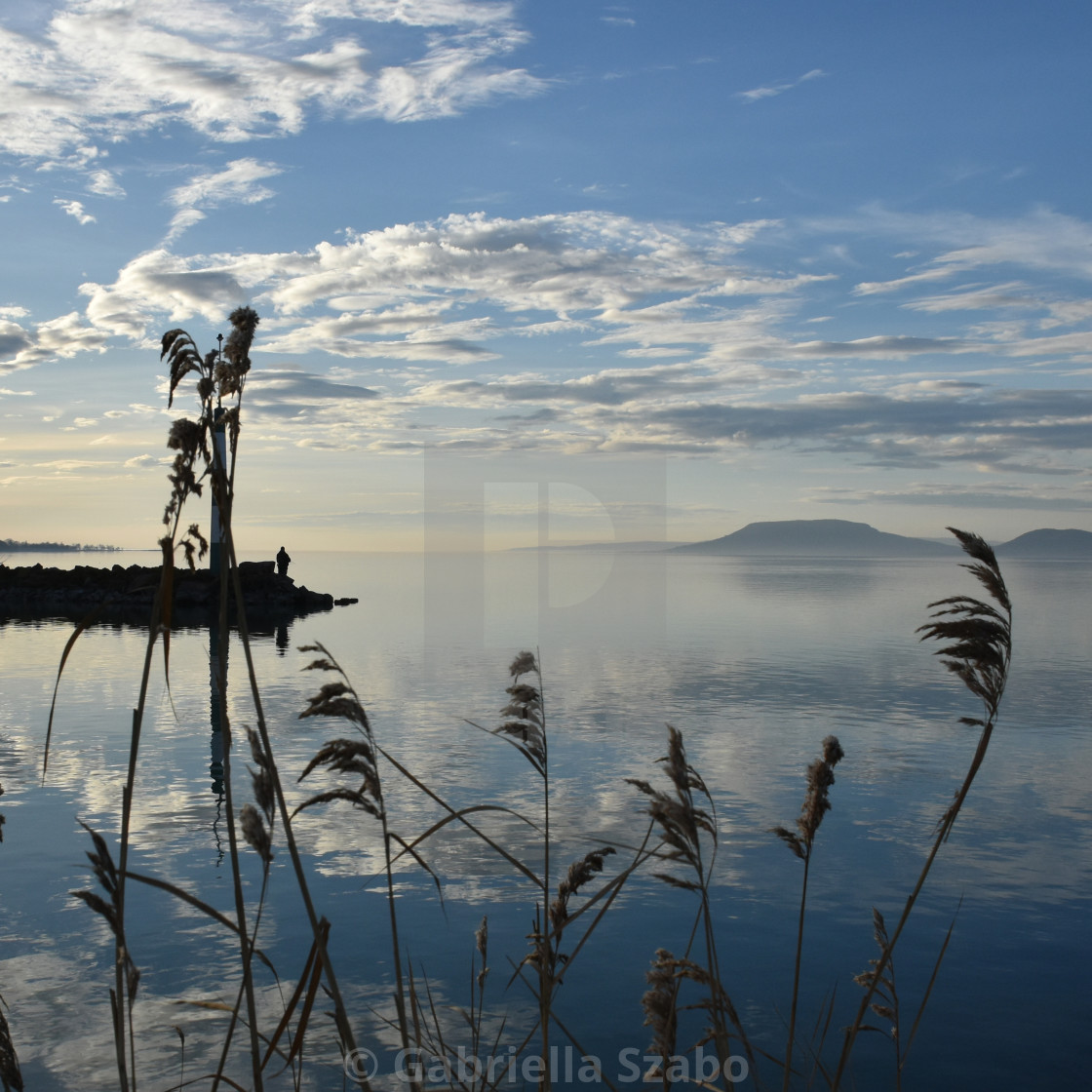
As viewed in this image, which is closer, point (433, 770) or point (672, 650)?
point (433, 770)

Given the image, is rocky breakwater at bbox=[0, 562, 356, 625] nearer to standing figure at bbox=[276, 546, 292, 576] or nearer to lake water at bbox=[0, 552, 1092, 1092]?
standing figure at bbox=[276, 546, 292, 576]

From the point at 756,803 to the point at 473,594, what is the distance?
52899mm

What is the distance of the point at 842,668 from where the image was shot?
80.7 ft

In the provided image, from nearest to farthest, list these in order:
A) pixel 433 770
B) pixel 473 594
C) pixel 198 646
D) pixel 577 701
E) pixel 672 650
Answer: pixel 433 770 < pixel 577 701 < pixel 672 650 < pixel 198 646 < pixel 473 594

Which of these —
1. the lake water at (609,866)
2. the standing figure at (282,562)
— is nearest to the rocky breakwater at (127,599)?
the standing figure at (282,562)

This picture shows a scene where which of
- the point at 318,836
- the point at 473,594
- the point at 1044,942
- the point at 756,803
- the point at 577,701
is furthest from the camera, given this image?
the point at 473,594

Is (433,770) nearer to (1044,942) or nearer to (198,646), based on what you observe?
(1044,942)

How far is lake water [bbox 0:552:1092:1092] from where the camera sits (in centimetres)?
639

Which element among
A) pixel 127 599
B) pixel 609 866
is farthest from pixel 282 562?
pixel 609 866

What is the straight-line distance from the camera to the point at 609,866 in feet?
32.0

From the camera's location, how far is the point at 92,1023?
620cm

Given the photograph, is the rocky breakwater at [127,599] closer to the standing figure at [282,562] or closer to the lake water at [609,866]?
the standing figure at [282,562]

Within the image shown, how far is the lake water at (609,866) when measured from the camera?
6387mm

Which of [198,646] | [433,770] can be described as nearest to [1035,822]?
[433,770]
